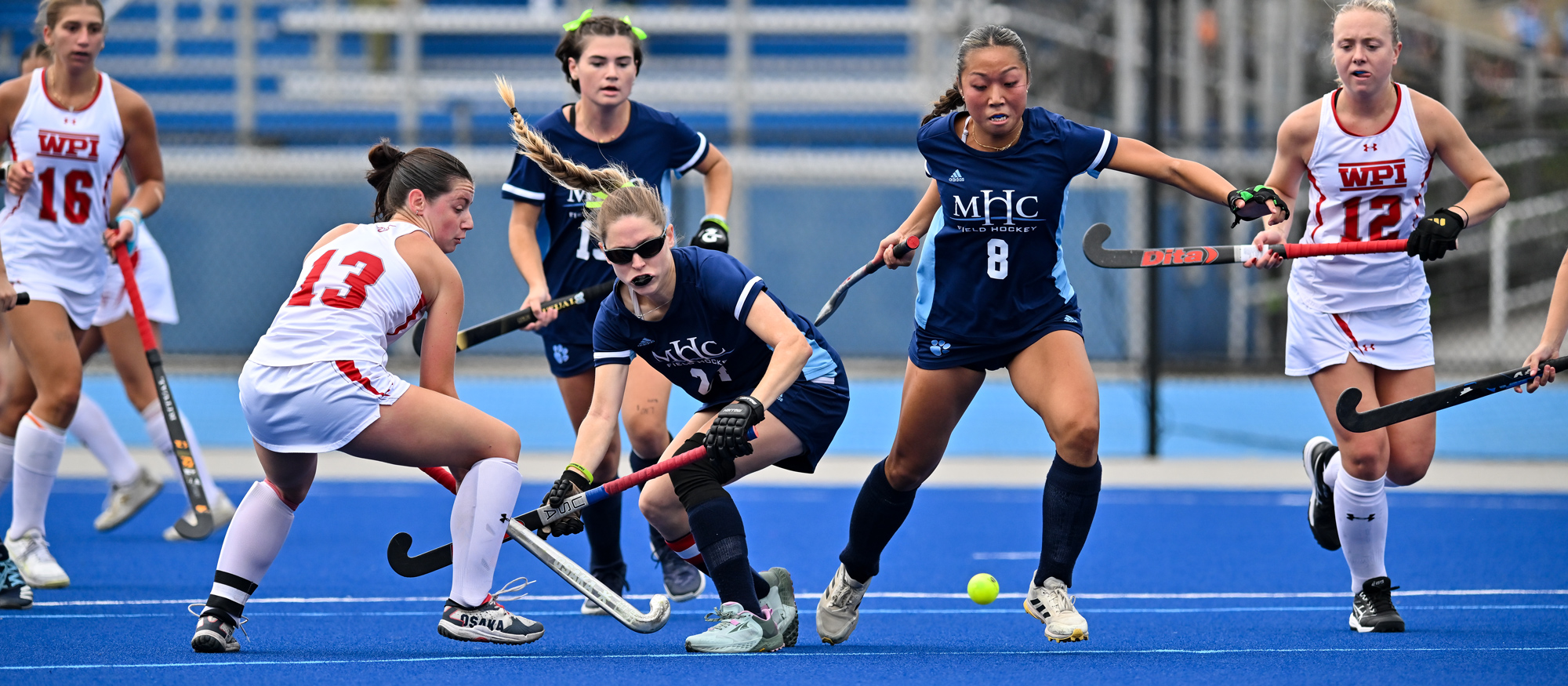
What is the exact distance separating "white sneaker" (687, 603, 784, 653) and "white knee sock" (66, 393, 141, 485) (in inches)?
128

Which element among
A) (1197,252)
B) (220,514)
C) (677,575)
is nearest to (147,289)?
(220,514)

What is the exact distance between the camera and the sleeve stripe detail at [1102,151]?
145 inches

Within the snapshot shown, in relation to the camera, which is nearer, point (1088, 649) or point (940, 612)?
point (1088, 649)

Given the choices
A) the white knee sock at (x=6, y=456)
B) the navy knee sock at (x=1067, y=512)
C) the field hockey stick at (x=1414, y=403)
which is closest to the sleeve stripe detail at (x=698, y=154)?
the navy knee sock at (x=1067, y=512)

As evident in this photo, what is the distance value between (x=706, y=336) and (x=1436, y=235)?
5.70 ft

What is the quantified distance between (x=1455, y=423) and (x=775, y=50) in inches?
308

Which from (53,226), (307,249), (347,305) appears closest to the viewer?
(347,305)

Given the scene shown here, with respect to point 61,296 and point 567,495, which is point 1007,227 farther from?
point 61,296

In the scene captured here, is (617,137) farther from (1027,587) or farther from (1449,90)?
Result: (1449,90)

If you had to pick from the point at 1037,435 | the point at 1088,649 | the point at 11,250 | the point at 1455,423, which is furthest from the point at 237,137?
the point at 1455,423

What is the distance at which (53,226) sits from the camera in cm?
482

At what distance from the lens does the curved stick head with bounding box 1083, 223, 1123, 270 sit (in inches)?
145

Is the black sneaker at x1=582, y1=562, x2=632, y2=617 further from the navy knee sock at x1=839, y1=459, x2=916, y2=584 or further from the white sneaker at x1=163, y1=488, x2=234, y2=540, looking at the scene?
the white sneaker at x1=163, y1=488, x2=234, y2=540

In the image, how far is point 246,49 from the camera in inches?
492
